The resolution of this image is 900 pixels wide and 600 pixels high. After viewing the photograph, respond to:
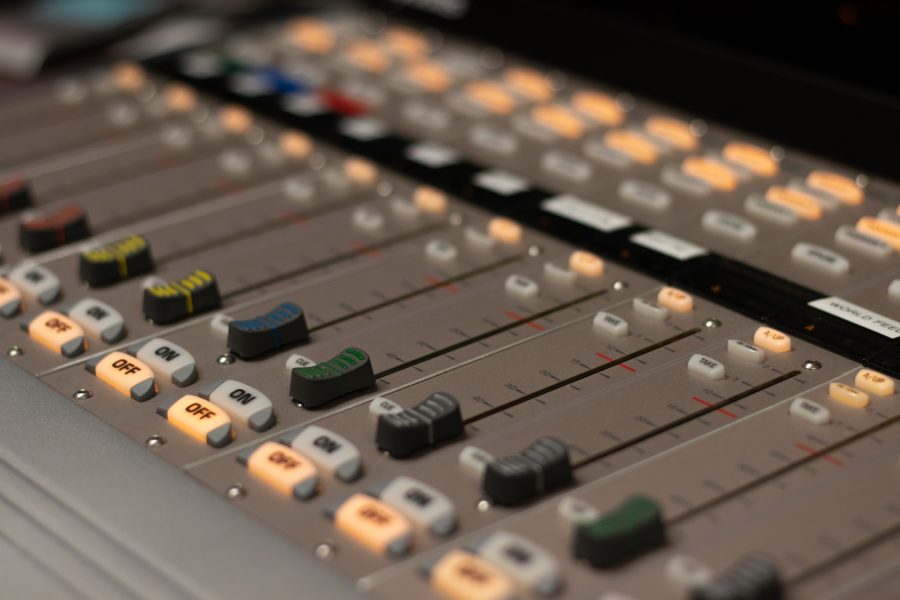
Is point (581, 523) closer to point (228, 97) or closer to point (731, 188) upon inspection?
point (731, 188)

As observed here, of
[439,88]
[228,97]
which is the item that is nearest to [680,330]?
[439,88]

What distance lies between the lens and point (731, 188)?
5.65 ft

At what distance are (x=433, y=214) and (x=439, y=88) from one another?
48cm

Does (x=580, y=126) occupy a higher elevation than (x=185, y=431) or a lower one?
higher

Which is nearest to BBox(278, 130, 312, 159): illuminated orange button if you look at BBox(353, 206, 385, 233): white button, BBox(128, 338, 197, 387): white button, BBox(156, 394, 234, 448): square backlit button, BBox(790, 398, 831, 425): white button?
BBox(353, 206, 385, 233): white button

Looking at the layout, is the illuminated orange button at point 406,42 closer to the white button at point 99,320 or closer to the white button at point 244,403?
the white button at point 99,320

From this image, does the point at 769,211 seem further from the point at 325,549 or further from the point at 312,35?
the point at 312,35

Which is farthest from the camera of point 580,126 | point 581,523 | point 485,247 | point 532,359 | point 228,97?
point 228,97

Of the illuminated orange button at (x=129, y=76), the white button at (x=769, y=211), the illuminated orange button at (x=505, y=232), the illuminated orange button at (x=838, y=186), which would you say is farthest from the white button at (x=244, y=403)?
the illuminated orange button at (x=129, y=76)

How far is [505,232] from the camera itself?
5.32 ft

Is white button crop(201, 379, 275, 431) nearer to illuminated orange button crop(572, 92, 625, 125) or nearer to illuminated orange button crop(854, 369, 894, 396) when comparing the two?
illuminated orange button crop(854, 369, 894, 396)

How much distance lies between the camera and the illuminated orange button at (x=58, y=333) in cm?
141

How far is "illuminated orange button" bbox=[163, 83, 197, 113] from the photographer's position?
6.92 feet

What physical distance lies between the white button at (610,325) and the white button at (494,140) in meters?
0.53
